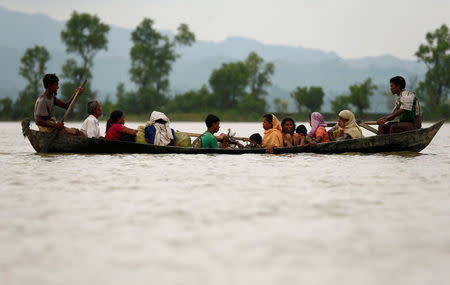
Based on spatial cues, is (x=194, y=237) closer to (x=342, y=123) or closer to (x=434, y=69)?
(x=342, y=123)

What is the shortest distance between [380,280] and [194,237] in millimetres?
1350

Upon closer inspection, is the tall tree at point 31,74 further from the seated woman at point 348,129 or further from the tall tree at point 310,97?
the seated woman at point 348,129

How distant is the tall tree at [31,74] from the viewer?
187ft

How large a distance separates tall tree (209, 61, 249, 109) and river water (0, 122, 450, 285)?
62.0 metres

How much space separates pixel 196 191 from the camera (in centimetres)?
562

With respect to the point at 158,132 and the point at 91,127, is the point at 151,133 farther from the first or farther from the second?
the point at 91,127

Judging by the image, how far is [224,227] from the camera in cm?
382

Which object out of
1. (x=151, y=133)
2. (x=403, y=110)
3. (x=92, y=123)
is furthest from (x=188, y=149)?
(x=403, y=110)

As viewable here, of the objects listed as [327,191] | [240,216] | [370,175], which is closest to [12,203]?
[240,216]

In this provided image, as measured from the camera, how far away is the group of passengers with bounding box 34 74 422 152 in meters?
10.1

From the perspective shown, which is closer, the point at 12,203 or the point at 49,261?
the point at 49,261

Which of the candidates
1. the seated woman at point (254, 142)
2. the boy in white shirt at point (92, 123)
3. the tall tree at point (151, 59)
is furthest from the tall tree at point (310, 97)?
the boy in white shirt at point (92, 123)

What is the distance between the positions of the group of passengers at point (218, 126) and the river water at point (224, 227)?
2940 millimetres

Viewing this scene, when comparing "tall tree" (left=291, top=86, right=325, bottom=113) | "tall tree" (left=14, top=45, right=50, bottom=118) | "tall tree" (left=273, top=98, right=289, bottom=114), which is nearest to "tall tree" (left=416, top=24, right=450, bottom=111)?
"tall tree" (left=291, top=86, right=325, bottom=113)
